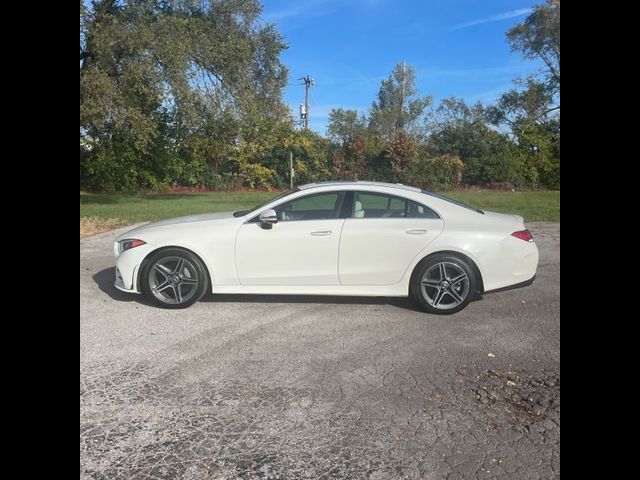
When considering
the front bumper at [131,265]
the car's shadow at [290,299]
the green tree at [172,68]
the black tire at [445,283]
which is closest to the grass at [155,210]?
the green tree at [172,68]

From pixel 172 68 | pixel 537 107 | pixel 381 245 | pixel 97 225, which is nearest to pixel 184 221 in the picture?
pixel 381 245

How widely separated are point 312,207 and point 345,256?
0.70 m

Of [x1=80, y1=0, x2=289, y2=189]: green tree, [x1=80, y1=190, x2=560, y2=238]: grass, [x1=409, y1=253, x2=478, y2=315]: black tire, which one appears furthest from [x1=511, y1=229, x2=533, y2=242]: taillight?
[x1=80, y1=0, x2=289, y2=189]: green tree

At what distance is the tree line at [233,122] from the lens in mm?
14664

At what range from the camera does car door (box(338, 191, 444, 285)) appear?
17.8ft

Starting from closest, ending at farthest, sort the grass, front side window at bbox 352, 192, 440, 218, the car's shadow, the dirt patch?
front side window at bbox 352, 192, 440, 218, the car's shadow, the dirt patch, the grass

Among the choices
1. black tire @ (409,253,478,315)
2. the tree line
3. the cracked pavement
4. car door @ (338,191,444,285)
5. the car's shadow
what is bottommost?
the cracked pavement

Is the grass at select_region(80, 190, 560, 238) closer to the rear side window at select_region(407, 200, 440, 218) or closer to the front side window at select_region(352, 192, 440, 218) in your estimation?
the front side window at select_region(352, 192, 440, 218)

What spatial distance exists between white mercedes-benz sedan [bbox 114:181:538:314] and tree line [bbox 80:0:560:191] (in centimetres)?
351

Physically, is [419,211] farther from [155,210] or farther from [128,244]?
[155,210]

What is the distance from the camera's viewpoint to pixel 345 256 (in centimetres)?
545

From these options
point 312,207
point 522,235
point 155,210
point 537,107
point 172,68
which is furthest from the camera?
point 537,107
